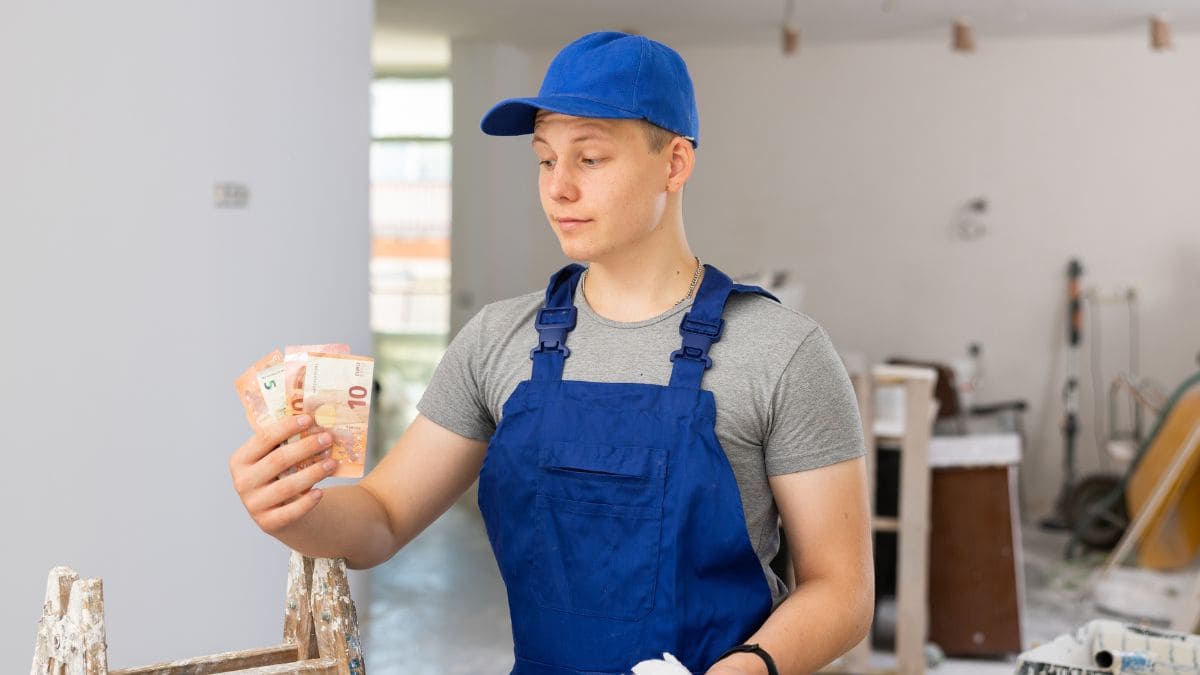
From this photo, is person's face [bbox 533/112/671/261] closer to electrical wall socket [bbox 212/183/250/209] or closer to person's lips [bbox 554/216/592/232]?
person's lips [bbox 554/216/592/232]

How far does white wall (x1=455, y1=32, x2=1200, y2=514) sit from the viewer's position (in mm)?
7797

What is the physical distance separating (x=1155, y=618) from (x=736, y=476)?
4.66 m

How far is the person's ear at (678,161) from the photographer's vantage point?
5.30ft

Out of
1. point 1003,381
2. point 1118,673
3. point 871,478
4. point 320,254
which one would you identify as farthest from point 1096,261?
point 1118,673

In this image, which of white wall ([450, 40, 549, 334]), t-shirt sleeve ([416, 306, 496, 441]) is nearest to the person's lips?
t-shirt sleeve ([416, 306, 496, 441])

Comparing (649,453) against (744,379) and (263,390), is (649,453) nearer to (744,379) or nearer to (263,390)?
(744,379)

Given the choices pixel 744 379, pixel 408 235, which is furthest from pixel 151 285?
pixel 408 235

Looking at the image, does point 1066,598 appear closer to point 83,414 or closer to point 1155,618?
point 1155,618

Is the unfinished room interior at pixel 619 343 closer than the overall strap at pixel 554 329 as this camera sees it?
Yes

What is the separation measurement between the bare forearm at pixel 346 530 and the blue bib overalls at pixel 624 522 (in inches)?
6.0

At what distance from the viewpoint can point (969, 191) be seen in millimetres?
8070

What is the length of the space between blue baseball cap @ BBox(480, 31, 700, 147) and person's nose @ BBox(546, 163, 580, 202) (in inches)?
2.7

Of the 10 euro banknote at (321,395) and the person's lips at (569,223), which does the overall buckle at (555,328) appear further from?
the 10 euro banknote at (321,395)

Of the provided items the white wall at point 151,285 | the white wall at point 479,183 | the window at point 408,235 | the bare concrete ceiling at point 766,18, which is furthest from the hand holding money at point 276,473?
the window at point 408,235
